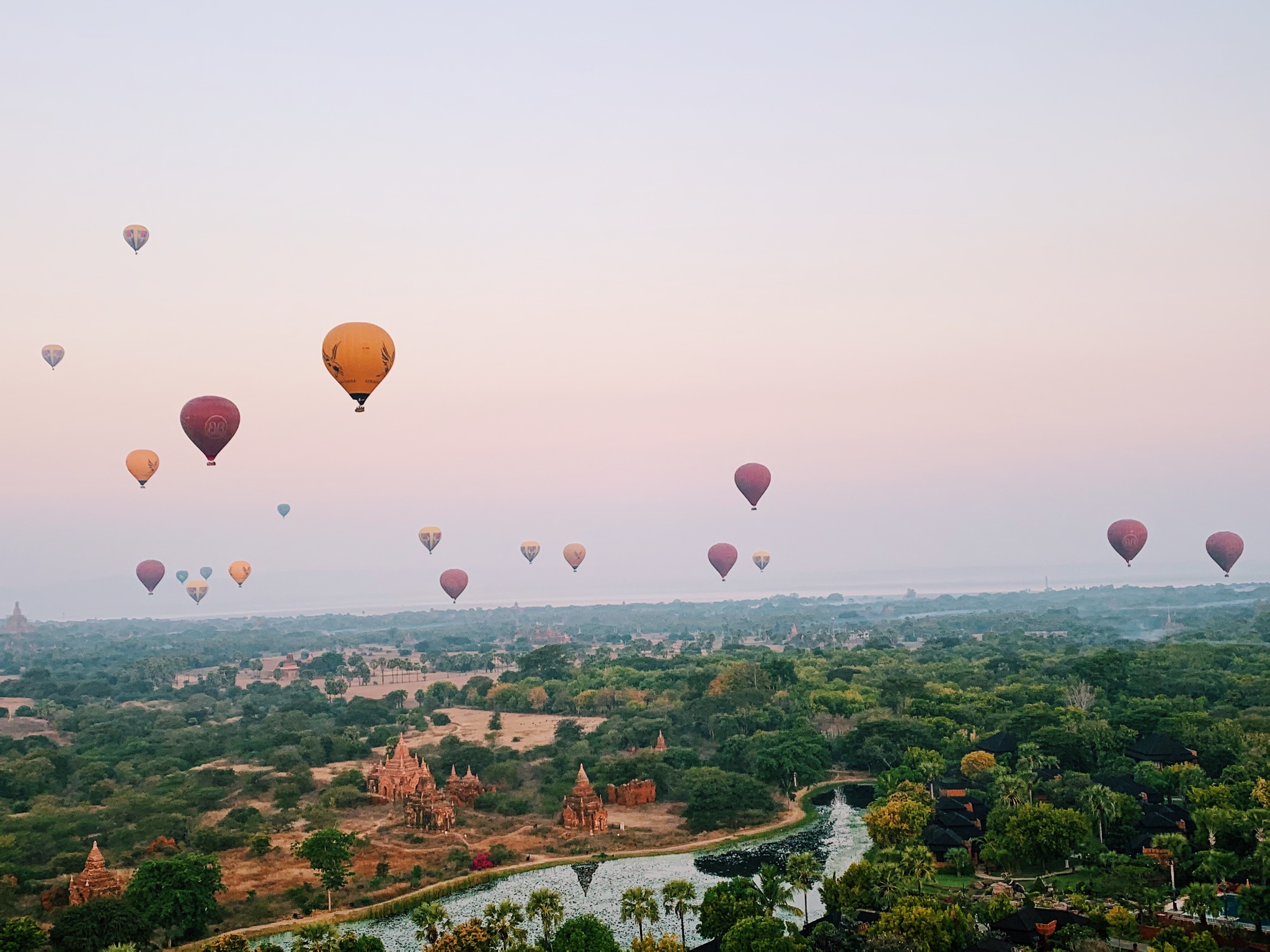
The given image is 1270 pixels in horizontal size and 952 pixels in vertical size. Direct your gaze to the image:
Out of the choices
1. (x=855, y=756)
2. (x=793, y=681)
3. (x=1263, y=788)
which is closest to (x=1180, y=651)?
(x=793, y=681)

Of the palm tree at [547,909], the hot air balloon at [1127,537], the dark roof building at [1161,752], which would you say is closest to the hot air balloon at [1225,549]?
the hot air balloon at [1127,537]

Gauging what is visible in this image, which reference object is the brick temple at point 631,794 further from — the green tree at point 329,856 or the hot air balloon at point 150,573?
the hot air balloon at point 150,573

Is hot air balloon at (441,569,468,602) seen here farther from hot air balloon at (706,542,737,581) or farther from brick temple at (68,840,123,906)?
brick temple at (68,840,123,906)

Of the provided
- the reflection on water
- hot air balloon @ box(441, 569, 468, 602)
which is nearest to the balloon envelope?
hot air balloon @ box(441, 569, 468, 602)

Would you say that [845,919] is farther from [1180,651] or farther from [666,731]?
[1180,651]

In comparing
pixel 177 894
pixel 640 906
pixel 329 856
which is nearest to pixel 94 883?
pixel 177 894
